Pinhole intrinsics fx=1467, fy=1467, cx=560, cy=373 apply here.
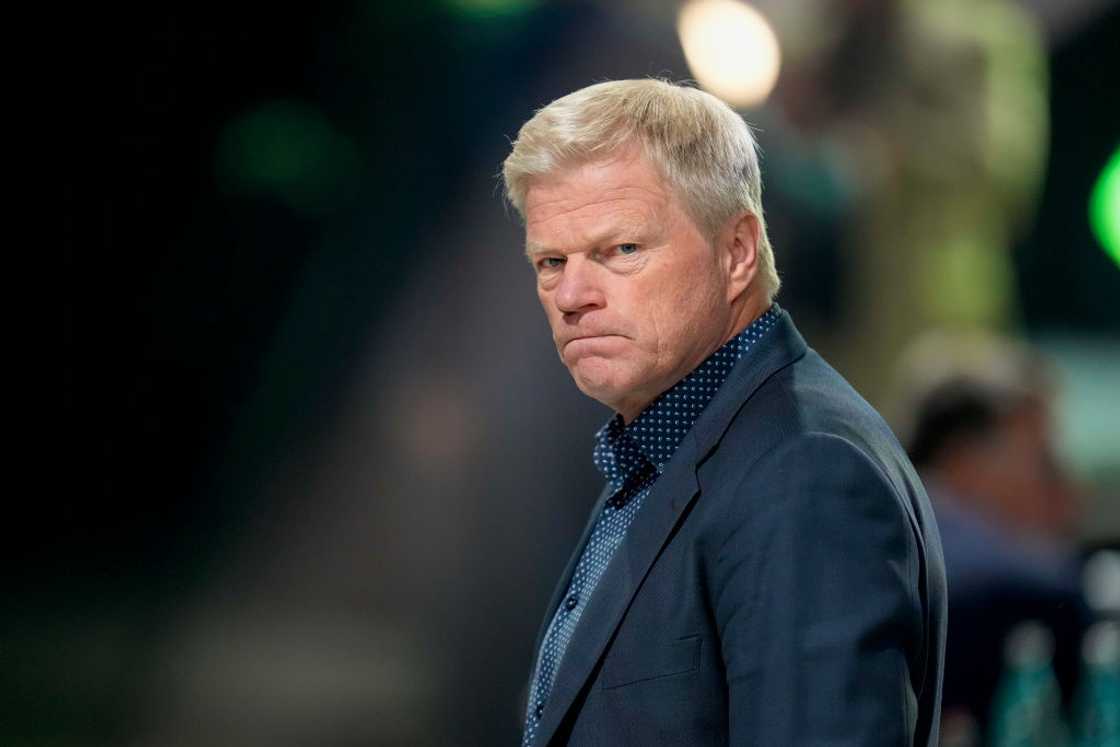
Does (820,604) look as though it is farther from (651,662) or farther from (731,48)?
(731,48)

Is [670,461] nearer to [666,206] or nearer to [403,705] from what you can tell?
[666,206]

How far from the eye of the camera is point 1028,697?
344 cm

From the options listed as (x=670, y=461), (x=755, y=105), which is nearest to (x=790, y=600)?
(x=670, y=461)

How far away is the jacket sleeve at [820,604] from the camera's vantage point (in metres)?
1.35

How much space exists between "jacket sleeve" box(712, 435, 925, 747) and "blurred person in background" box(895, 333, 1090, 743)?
1.70m

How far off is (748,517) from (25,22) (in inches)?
190

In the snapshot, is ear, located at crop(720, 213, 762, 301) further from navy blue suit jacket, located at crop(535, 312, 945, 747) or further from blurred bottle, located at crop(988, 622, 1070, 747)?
blurred bottle, located at crop(988, 622, 1070, 747)

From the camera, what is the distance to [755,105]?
4777 millimetres

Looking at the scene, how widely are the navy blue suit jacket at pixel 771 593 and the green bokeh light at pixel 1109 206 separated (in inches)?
162

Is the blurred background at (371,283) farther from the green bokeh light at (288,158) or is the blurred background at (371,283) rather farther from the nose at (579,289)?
the nose at (579,289)

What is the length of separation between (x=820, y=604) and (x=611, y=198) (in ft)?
1.70

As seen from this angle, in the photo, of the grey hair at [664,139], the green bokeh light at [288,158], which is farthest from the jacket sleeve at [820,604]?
the green bokeh light at [288,158]

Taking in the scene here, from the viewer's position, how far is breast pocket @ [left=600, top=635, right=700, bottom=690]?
1453mm

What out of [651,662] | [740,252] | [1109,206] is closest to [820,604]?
[651,662]
